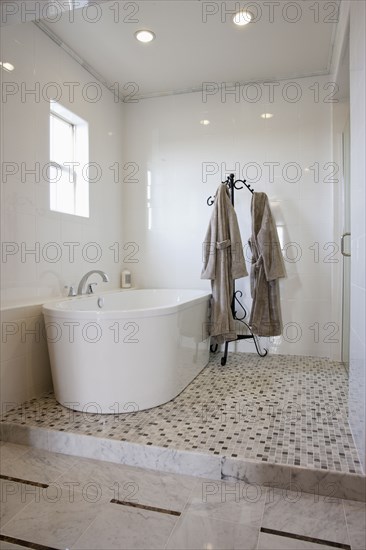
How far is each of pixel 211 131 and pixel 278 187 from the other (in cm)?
84

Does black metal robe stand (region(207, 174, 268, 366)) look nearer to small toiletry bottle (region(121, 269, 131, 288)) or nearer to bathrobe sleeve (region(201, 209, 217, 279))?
bathrobe sleeve (region(201, 209, 217, 279))

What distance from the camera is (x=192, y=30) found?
257 centimetres

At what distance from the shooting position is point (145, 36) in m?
2.63

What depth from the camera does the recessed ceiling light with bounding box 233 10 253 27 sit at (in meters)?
2.41

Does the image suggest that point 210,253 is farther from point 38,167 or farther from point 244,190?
point 38,167

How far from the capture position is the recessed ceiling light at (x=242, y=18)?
7.90 ft

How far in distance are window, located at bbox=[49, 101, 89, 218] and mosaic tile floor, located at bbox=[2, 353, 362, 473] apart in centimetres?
150

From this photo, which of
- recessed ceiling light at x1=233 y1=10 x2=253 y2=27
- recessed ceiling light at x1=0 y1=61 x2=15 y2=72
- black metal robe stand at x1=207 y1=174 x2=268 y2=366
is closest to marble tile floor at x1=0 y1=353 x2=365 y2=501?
black metal robe stand at x1=207 y1=174 x2=268 y2=366

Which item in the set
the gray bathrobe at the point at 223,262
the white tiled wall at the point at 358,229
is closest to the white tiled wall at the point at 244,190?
the gray bathrobe at the point at 223,262

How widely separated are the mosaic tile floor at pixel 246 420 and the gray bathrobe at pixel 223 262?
0.43 metres

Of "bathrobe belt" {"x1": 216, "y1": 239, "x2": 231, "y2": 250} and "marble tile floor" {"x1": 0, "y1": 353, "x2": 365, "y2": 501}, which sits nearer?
"marble tile floor" {"x1": 0, "y1": 353, "x2": 365, "y2": 501}

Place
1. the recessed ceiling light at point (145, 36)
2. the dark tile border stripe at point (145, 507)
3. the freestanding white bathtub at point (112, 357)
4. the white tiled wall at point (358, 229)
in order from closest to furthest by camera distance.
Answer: the dark tile border stripe at point (145, 507)
the white tiled wall at point (358, 229)
the freestanding white bathtub at point (112, 357)
the recessed ceiling light at point (145, 36)

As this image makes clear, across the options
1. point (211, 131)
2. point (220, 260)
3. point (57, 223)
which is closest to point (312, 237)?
point (220, 260)

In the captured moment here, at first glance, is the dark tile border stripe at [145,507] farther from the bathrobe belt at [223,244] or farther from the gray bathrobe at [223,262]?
the bathrobe belt at [223,244]
